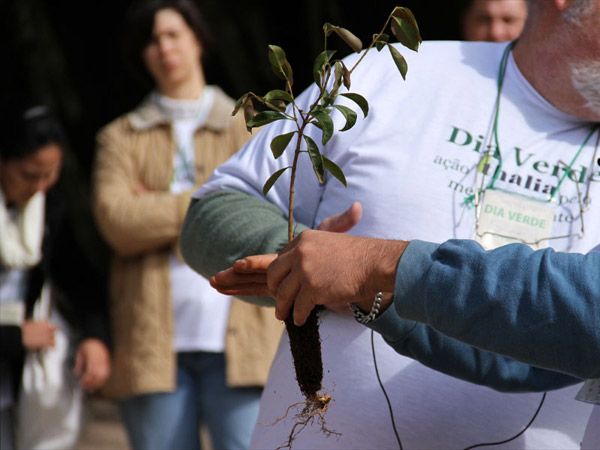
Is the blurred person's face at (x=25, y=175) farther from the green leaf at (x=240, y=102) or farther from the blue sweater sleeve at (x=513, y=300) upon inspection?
the blue sweater sleeve at (x=513, y=300)

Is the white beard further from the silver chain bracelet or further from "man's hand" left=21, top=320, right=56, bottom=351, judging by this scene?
"man's hand" left=21, top=320, right=56, bottom=351

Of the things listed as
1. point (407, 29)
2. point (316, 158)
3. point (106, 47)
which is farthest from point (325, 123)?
point (106, 47)

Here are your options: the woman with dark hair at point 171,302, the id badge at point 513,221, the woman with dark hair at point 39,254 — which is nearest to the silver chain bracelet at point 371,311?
the id badge at point 513,221

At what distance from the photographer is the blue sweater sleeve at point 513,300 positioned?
53.1 inches

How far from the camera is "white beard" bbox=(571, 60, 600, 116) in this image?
1881mm

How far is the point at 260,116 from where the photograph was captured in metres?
1.56

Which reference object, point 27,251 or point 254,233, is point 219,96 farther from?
point 254,233

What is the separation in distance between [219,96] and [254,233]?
204cm

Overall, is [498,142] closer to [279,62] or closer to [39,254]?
[279,62]

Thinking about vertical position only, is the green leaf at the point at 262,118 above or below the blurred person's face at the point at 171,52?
above

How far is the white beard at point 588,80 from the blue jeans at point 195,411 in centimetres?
183

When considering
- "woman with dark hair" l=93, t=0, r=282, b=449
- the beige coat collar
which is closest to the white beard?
"woman with dark hair" l=93, t=0, r=282, b=449

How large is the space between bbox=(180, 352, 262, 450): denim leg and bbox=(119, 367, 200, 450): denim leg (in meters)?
0.05

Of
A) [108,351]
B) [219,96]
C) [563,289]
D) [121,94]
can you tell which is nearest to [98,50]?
[121,94]
